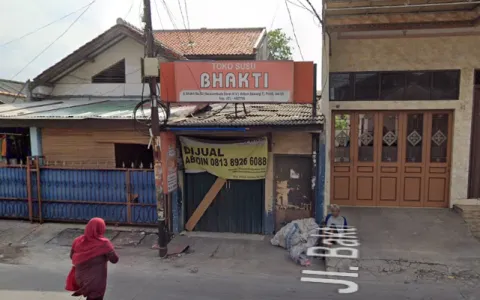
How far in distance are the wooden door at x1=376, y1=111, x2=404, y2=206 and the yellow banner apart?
3.31 meters

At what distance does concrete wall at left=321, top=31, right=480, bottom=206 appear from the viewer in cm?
966

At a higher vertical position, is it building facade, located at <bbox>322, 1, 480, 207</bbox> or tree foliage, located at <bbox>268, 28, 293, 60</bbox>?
tree foliage, located at <bbox>268, 28, 293, 60</bbox>

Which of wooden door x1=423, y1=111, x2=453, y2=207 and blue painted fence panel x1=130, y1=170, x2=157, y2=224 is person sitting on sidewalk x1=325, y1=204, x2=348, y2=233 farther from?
blue painted fence panel x1=130, y1=170, x2=157, y2=224

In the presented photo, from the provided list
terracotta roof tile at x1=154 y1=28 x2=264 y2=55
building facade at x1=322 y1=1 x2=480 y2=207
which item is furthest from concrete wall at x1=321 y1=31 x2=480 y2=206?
terracotta roof tile at x1=154 y1=28 x2=264 y2=55

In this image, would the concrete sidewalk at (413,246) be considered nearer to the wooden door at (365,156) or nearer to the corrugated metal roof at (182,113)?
the wooden door at (365,156)

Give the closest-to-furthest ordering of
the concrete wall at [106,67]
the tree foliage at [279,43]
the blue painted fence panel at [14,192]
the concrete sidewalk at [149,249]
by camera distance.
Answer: the concrete sidewalk at [149,249], the blue painted fence panel at [14,192], the concrete wall at [106,67], the tree foliage at [279,43]

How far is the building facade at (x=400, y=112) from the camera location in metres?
9.71

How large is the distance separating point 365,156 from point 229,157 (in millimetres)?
3750

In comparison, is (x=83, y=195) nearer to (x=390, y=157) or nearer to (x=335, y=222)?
(x=335, y=222)

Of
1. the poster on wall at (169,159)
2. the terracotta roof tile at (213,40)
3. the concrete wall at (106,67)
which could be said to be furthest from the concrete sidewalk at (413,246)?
the terracotta roof tile at (213,40)

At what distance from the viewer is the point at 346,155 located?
1045 centimetres

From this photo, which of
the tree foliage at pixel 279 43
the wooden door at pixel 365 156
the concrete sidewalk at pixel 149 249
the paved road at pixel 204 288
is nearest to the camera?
the paved road at pixel 204 288

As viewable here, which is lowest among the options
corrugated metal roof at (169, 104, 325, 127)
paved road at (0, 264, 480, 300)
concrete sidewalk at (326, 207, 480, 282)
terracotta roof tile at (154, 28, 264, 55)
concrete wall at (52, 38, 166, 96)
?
paved road at (0, 264, 480, 300)

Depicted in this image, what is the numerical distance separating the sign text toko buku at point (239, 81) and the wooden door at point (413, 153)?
3.31 meters
